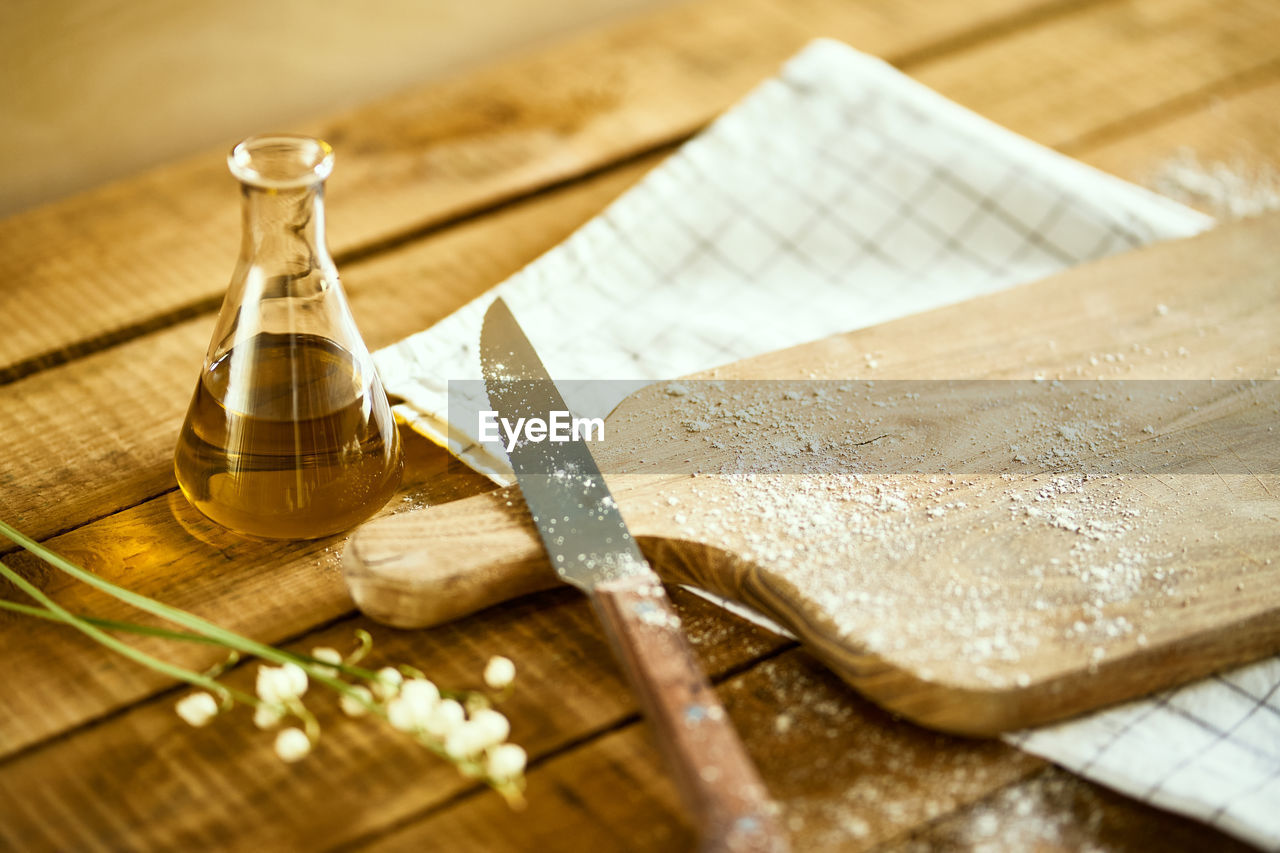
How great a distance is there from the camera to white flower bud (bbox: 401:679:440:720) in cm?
58

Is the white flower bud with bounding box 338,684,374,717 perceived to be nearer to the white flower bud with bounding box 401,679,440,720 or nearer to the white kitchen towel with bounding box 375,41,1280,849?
the white flower bud with bounding box 401,679,440,720

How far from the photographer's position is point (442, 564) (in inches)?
25.0

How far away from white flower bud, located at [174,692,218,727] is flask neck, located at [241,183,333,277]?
0.80 feet

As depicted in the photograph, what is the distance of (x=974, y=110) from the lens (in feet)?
3.95

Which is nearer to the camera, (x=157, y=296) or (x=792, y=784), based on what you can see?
(x=792, y=784)

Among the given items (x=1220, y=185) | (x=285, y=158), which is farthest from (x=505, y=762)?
(x=1220, y=185)

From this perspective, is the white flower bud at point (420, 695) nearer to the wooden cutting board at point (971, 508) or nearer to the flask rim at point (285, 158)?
the wooden cutting board at point (971, 508)

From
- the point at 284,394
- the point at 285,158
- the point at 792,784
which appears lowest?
the point at 792,784

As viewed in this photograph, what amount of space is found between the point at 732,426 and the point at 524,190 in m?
0.44

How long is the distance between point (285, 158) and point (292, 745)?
0.32m

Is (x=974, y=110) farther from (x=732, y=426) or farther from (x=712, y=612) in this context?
(x=712, y=612)

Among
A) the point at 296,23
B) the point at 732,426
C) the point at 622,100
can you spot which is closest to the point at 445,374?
the point at 732,426

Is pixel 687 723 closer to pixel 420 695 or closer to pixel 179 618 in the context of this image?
pixel 420 695

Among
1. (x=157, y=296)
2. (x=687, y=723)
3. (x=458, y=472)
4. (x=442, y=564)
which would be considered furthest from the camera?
(x=157, y=296)
